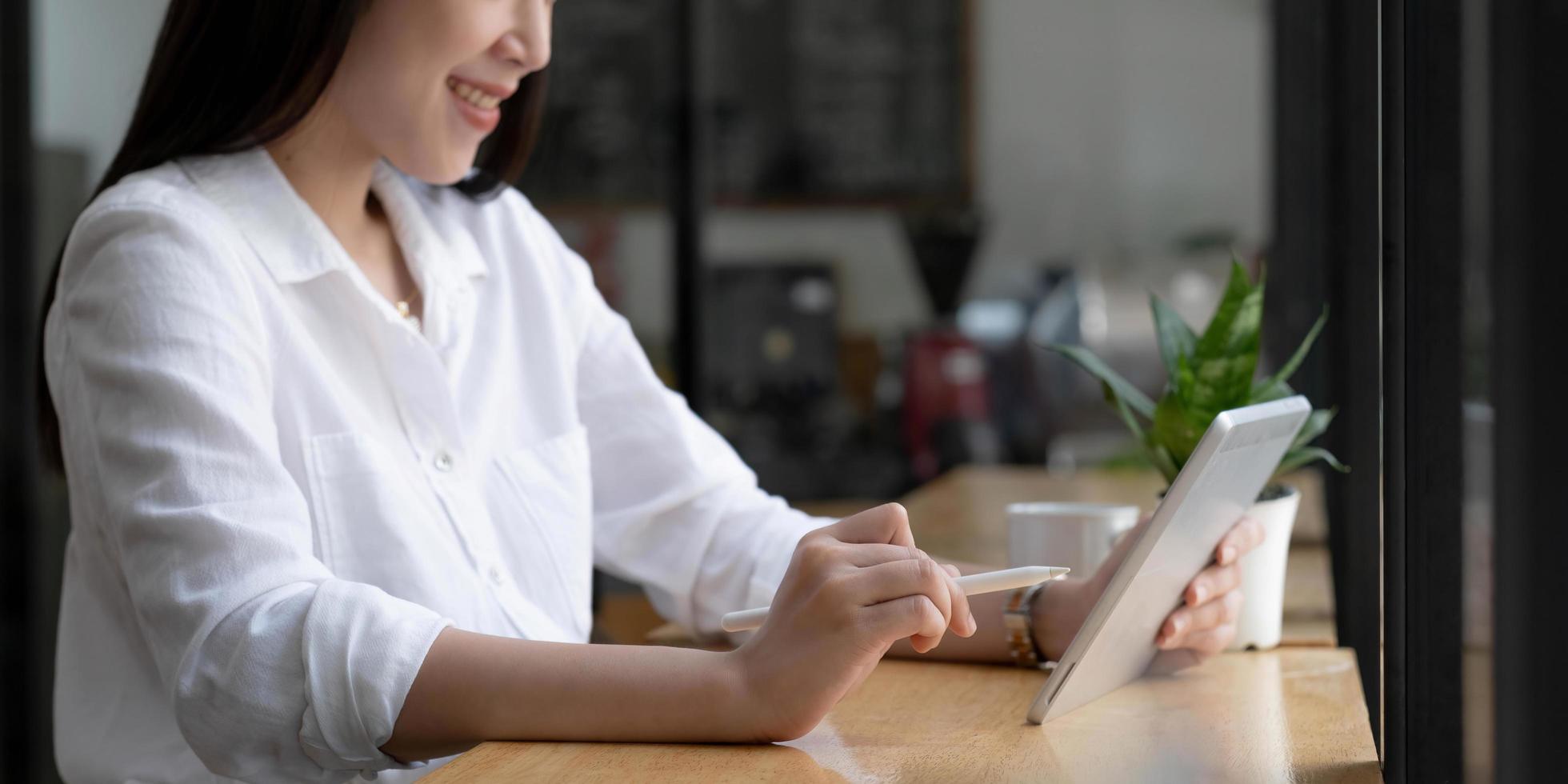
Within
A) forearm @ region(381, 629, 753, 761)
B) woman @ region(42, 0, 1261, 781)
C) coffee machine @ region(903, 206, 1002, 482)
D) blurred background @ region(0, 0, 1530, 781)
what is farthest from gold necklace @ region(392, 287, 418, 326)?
coffee machine @ region(903, 206, 1002, 482)

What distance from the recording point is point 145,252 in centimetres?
93

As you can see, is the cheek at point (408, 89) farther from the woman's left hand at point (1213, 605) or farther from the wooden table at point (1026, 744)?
the woman's left hand at point (1213, 605)

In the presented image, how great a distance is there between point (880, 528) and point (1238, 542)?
1.04 feet

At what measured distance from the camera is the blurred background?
348 centimetres

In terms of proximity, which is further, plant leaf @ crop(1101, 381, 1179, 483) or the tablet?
plant leaf @ crop(1101, 381, 1179, 483)

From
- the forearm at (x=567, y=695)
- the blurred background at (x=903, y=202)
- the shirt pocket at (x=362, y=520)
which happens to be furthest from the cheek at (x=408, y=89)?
the blurred background at (x=903, y=202)

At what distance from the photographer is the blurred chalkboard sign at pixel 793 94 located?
349cm

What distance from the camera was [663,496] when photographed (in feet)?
4.23

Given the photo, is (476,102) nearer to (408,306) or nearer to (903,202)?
(408,306)

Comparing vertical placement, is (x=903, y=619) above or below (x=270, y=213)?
below

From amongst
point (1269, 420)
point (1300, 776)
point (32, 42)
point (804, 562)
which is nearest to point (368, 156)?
point (804, 562)

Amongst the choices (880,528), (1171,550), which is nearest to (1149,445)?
(1171,550)

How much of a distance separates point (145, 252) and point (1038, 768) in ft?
2.09

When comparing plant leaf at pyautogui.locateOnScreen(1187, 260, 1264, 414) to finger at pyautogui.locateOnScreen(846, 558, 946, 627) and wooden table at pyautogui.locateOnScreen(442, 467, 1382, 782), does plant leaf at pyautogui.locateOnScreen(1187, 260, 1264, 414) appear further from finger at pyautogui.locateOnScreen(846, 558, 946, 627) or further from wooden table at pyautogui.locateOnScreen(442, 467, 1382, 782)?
finger at pyautogui.locateOnScreen(846, 558, 946, 627)
